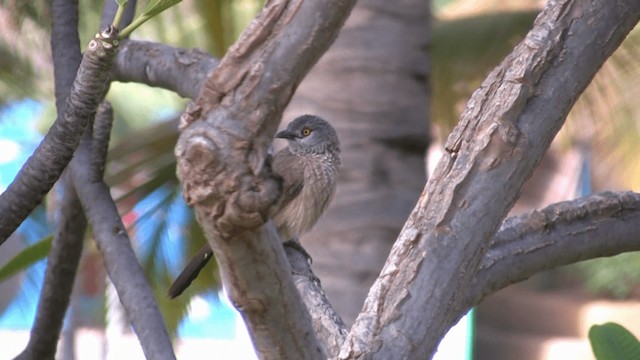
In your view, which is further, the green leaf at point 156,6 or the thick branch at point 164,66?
the thick branch at point 164,66

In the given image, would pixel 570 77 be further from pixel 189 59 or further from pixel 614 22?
pixel 189 59

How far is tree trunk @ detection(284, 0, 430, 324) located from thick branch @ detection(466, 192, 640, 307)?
1.61m

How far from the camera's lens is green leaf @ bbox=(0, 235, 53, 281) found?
268 cm

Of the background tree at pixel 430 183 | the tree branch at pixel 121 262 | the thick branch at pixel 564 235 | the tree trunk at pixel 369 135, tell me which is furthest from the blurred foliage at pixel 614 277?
the background tree at pixel 430 183

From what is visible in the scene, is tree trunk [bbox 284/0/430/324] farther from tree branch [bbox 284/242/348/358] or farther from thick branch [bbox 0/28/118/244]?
thick branch [bbox 0/28/118/244]

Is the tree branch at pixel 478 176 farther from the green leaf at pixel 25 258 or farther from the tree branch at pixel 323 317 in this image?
the green leaf at pixel 25 258

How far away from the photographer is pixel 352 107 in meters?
4.12

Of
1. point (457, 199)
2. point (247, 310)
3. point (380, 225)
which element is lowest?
point (247, 310)

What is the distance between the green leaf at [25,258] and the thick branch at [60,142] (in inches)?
23.4

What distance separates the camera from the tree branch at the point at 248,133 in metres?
1.22

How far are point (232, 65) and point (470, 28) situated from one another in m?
6.41

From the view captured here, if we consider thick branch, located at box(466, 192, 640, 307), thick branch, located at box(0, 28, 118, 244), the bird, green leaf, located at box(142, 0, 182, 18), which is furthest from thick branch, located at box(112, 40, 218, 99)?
green leaf, located at box(142, 0, 182, 18)

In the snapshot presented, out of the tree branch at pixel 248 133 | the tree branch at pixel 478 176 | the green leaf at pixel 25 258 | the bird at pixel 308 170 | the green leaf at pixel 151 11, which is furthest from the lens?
the bird at pixel 308 170

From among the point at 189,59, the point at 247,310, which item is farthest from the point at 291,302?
the point at 189,59
